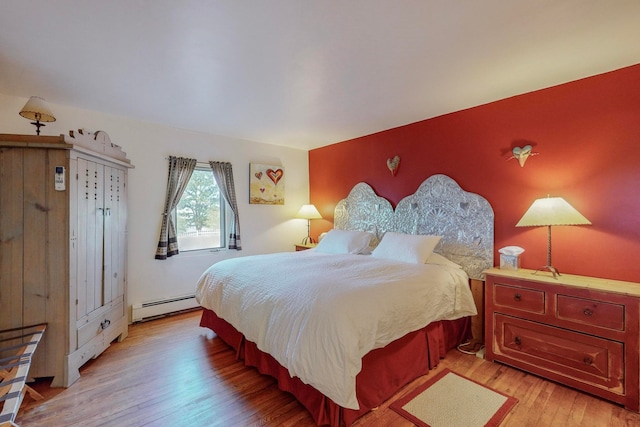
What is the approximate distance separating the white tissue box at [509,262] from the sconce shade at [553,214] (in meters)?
0.39

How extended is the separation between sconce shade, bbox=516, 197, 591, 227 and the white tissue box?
39 centimetres

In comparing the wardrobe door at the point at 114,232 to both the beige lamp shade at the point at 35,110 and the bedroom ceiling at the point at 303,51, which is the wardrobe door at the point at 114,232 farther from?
the bedroom ceiling at the point at 303,51

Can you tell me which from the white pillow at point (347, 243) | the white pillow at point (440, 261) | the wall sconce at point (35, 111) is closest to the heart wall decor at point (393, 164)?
the white pillow at point (347, 243)

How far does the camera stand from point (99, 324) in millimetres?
2312

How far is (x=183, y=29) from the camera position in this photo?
1620 mm

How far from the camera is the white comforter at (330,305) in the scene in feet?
4.82

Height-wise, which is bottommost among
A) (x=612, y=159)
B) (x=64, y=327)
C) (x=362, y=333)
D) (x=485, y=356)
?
(x=485, y=356)

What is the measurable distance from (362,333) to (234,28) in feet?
6.37

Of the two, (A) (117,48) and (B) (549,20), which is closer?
(B) (549,20)

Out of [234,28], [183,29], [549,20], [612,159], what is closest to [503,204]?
[612,159]

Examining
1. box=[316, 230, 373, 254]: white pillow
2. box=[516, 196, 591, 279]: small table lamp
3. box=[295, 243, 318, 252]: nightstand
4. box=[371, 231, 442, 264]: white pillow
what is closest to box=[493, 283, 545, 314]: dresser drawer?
box=[516, 196, 591, 279]: small table lamp

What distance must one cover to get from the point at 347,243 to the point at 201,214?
6.89 feet

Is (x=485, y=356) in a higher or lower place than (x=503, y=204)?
lower

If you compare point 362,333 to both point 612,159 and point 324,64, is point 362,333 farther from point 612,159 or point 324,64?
point 612,159
